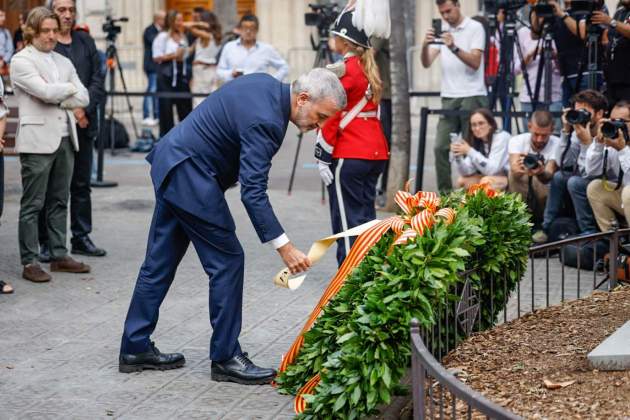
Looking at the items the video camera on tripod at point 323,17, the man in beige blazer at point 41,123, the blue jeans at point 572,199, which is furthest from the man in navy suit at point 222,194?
the video camera on tripod at point 323,17

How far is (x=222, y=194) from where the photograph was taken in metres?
5.88

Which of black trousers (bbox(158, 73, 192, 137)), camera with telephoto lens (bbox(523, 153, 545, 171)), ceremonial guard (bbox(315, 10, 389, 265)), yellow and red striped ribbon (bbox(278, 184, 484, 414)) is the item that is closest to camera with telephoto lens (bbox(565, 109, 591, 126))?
camera with telephoto lens (bbox(523, 153, 545, 171))

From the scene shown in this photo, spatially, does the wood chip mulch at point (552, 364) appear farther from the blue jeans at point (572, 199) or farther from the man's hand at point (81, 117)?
the man's hand at point (81, 117)

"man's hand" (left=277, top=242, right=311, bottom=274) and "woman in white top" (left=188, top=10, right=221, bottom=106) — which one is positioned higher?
"woman in white top" (left=188, top=10, right=221, bottom=106)

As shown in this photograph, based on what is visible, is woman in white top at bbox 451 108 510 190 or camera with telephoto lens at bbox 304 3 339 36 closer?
woman in white top at bbox 451 108 510 190

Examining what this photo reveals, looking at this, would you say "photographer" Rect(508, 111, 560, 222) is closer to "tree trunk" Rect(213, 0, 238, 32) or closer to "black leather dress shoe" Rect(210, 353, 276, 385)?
"black leather dress shoe" Rect(210, 353, 276, 385)

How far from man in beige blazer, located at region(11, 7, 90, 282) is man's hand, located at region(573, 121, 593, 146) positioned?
3770mm

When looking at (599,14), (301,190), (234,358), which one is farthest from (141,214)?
(234,358)

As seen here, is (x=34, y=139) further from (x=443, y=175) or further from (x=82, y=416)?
(x=443, y=175)

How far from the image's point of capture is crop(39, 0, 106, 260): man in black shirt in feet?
30.3

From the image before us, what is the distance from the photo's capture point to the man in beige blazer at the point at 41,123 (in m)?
8.27

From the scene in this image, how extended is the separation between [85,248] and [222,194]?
386 cm

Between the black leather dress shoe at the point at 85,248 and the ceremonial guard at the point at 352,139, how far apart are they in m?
2.49

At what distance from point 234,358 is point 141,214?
572 centimetres
